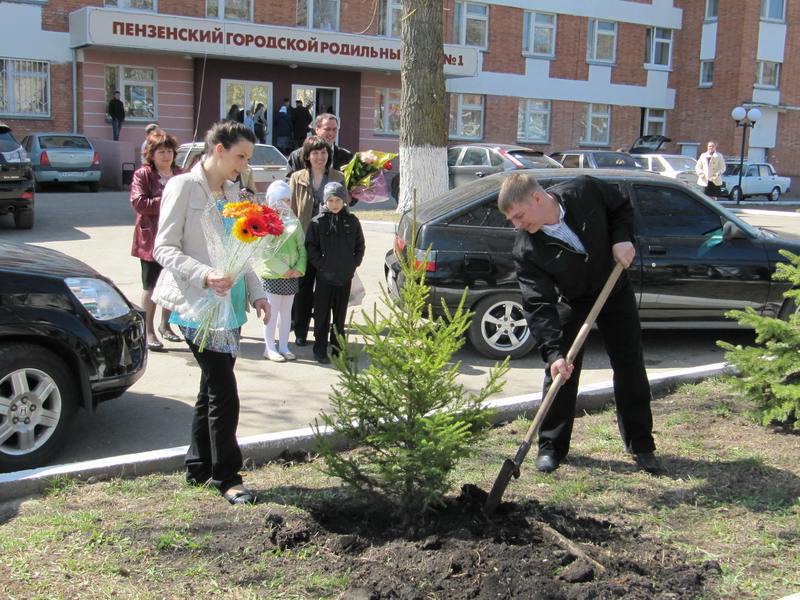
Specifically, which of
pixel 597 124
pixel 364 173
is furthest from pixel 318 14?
pixel 364 173

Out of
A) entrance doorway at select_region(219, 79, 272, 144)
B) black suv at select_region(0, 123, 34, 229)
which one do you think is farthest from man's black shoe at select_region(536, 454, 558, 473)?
entrance doorway at select_region(219, 79, 272, 144)

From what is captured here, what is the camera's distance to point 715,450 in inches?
205

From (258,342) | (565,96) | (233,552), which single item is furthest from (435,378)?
(565,96)

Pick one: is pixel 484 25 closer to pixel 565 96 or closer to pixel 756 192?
pixel 565 96

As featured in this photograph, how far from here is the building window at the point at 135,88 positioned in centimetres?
2722

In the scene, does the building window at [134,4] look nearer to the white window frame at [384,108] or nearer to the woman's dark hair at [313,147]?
the white window frame at [384,108]

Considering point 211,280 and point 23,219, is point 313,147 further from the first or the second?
point 23,219

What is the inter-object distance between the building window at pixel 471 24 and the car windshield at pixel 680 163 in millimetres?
10463

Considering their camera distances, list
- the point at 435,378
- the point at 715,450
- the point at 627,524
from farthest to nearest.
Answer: the point at 715,450 → the point at 627,524 → the point at 435,378

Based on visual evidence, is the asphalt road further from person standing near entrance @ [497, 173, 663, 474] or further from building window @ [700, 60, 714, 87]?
building window @ [700, 60, 714, 87]

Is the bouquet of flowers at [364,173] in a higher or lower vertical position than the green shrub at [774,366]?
higher

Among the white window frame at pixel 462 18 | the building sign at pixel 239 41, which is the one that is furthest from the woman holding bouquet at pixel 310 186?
the white window frame at pixel 462 18

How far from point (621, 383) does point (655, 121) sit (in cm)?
3804

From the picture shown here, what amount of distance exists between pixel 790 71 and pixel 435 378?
40952 mm
